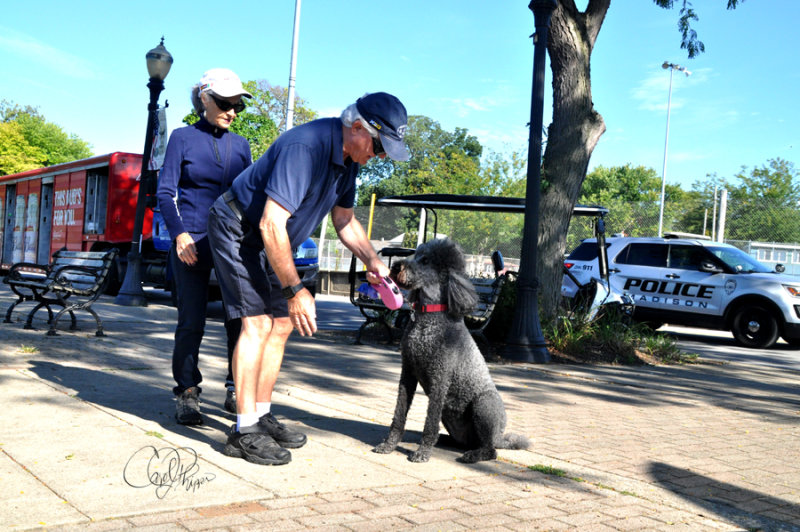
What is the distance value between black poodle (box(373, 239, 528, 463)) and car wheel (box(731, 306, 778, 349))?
35.0 feet

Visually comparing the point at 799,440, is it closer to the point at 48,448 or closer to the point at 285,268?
the point at 285,268

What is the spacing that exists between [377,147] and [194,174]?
1.44 m

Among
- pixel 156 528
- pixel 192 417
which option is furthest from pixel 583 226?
pixel 156 528

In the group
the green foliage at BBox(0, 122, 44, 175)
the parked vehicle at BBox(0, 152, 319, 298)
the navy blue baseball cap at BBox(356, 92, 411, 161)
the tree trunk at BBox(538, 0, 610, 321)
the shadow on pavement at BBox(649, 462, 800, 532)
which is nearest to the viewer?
the shadow on pavement at BBox(649, 462, 800, 532)

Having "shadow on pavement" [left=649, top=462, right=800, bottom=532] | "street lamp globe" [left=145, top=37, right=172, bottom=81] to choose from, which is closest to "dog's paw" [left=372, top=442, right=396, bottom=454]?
"shadow on pavement" [left=649, top=462, right=800, bottom=532]

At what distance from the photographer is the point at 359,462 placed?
3875mm

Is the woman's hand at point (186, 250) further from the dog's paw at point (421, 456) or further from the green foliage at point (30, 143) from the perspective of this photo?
the green foliage at point (30, 143)

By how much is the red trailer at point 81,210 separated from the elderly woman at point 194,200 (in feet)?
34.7

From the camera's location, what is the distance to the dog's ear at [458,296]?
12.8 feet

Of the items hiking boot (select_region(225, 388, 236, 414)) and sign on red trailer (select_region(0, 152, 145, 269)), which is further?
sign on red trailer (select_region(0, 152, 145, 269))

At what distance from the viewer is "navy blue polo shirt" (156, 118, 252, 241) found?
4.46 meters

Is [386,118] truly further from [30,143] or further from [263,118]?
[30,143]

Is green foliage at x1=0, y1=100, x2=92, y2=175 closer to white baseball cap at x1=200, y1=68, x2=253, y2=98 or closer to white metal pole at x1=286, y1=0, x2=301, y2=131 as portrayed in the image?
white metal pole at x1=286, y1=0, x2=301, y2=131

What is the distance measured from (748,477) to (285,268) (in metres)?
2.86
